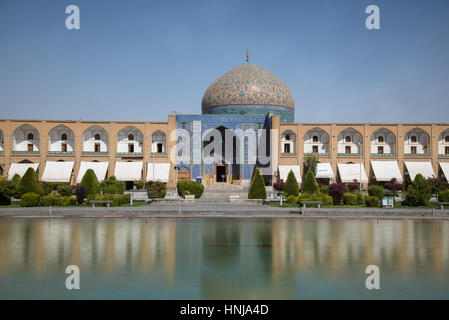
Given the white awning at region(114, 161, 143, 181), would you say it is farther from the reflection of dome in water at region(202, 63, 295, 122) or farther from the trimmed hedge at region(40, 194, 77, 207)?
the trimmed hedge at region(40, 194, 77, 207)

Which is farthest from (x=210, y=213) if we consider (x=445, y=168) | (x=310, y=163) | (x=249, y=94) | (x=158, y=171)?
(x=445, y=168)

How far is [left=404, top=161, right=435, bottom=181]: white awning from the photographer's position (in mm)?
28330

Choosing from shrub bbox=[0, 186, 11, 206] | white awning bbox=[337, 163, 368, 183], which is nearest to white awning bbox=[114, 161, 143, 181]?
shrub bbox=[0, 186, 11, 206]

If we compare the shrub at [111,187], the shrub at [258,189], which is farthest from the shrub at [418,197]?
the shrub at [111,187]

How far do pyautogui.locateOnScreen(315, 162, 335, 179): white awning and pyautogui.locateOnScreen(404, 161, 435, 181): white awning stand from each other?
197 inches

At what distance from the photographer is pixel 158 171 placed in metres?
28.4

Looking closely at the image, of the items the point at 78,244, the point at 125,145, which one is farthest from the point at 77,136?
the point at 78,244

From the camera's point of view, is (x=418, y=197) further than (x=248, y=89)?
No

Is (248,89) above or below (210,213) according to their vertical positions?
above

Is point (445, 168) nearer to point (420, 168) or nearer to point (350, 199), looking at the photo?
point (420, 168)

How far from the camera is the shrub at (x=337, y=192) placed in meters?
17.0

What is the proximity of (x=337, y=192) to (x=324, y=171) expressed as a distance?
11.7 meters

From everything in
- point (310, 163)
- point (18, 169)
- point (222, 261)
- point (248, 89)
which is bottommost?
point (222, 261)

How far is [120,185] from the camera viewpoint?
1936 cm
